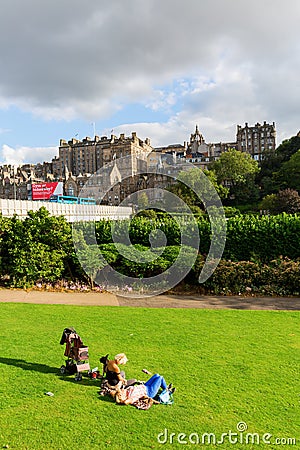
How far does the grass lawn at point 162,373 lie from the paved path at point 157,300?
209 centimetres

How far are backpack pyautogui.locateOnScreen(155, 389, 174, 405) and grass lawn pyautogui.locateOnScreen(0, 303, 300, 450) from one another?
0.37 feet

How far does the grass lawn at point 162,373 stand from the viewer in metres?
5.02

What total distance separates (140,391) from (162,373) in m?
1.15

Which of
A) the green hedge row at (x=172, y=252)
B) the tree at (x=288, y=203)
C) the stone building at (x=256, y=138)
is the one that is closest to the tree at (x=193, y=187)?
the tree at (x=288, y=203)

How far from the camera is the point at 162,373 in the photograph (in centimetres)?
695

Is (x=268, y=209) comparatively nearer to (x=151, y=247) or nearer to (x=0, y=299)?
(x=151, y=247)

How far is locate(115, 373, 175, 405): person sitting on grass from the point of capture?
5.77 metres

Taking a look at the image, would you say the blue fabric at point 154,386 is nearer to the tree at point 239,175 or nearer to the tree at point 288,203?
the tree at point 288,203

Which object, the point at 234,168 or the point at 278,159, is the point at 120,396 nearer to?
the point at 234,168

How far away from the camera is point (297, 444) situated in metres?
4.91

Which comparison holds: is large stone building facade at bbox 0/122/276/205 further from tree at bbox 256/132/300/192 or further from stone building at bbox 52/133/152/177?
tree at bbox 256/132/300/192

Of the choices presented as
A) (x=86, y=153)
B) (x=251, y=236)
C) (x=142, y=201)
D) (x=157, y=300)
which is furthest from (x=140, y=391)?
(x=86, y=153)

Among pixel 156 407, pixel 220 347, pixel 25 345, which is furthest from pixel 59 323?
pixel 156 407

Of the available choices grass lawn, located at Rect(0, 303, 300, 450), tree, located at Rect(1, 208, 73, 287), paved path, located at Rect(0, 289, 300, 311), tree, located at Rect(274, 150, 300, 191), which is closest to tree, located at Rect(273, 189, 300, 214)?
tree, located at Rect(274, 150, 300, 191)
